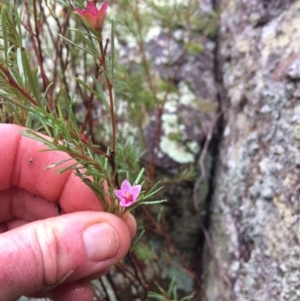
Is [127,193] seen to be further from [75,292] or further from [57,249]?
[75,292]

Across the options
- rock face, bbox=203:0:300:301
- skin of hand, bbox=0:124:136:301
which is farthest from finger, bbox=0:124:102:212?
rock face, bbox=203:0:300:301

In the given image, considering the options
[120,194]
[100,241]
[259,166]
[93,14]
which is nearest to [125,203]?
[120,194]

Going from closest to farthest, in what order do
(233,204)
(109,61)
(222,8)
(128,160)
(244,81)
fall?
(109,61)
(128,160)
(233,204)
(244,81)
(222,8)

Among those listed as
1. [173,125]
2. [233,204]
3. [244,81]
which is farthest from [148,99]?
[233,204]

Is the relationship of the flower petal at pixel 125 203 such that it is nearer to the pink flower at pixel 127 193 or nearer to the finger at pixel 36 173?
the pink flower at pixel 127 193

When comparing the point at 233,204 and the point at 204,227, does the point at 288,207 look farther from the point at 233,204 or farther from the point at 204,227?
the point at 204,227

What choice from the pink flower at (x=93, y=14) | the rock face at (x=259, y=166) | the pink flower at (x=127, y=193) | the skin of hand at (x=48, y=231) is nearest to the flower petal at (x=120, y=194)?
the pink flower at (x=127, y=193)
